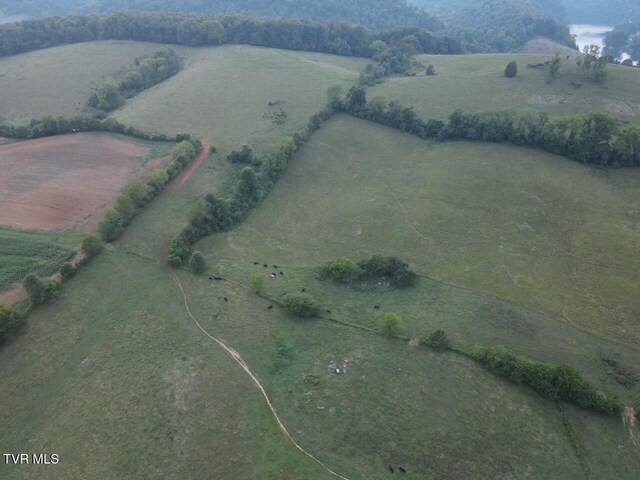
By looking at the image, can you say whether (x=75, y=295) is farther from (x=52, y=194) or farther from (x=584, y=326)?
(x=584, y=326)

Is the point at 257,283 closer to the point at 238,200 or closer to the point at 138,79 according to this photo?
the point at 238,200

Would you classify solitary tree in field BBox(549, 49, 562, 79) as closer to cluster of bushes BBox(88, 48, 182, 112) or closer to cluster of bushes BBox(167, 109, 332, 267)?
cluster of bushes BBox(167, 109, 332, 267)

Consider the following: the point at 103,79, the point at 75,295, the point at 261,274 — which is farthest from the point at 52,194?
the point at 103,79

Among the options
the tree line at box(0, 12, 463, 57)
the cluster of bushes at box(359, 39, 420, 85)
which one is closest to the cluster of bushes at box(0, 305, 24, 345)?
the cluster of bushes at box(359, 39, 420, 85)

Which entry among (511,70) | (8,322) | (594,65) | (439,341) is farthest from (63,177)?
(594,65)

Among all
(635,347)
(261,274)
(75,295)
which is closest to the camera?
(635,347)
